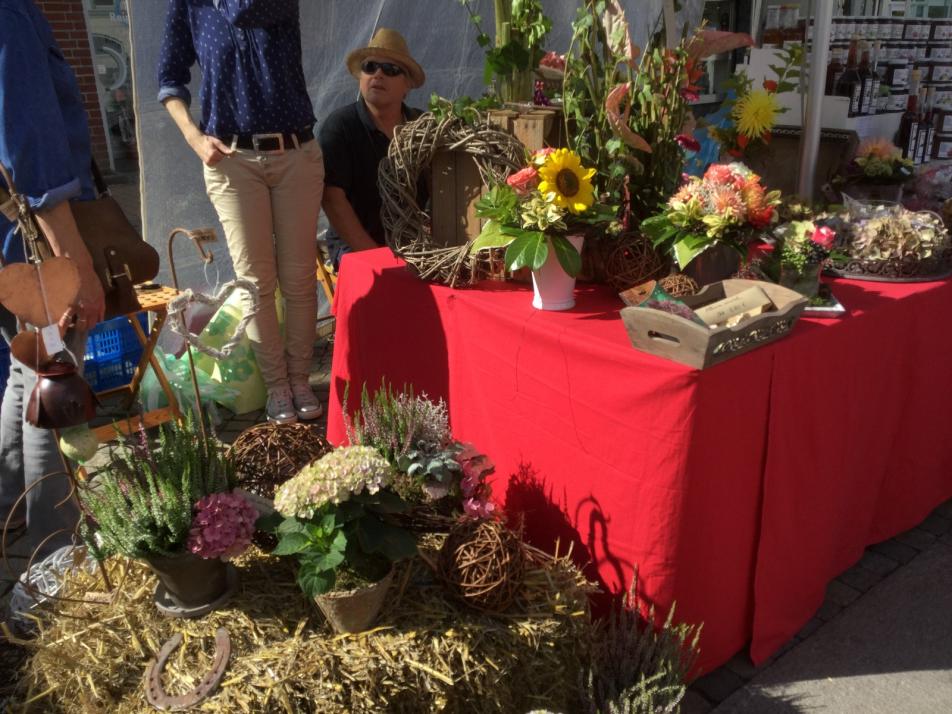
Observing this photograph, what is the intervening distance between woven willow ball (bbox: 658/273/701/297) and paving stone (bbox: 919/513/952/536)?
1.42m

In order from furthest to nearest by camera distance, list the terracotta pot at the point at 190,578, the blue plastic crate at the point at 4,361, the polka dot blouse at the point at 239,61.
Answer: the polka dot blouse at the point at 239,61 < the blue plastic crate at the point at 4,361 < the terracotta pot at the point at 190,578

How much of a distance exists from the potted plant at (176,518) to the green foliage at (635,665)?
0.83 meters

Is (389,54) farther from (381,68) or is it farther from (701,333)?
(701,333)

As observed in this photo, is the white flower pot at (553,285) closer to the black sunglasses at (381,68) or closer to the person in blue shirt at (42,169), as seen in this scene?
the person in blue shirt at (42,169)

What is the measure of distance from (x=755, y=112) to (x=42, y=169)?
1.99 m

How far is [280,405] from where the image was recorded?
11.7 ft

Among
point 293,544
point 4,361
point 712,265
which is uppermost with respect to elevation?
point 712,265

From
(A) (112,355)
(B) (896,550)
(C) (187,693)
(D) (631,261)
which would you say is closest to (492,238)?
(D) (631,261)

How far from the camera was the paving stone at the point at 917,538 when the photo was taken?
2.72m

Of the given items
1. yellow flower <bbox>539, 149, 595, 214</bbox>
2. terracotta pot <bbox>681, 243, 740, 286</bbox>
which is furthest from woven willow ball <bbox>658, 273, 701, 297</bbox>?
yellow flower <bbox>539, 149, 595, 214</bbox>

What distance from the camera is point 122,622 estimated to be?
179 cm

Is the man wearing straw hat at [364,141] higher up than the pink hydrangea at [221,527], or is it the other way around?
the man wearing straw hat at [364,141]

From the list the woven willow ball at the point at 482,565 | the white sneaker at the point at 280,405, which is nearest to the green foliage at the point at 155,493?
the woven willow ball at the point at 482,565

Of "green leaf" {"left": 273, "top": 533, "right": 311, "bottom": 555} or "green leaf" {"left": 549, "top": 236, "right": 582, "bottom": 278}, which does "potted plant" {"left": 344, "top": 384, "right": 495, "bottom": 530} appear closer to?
"green leaf" {"left": 273, "top": 533, "right": 311, "bottom": 555}
